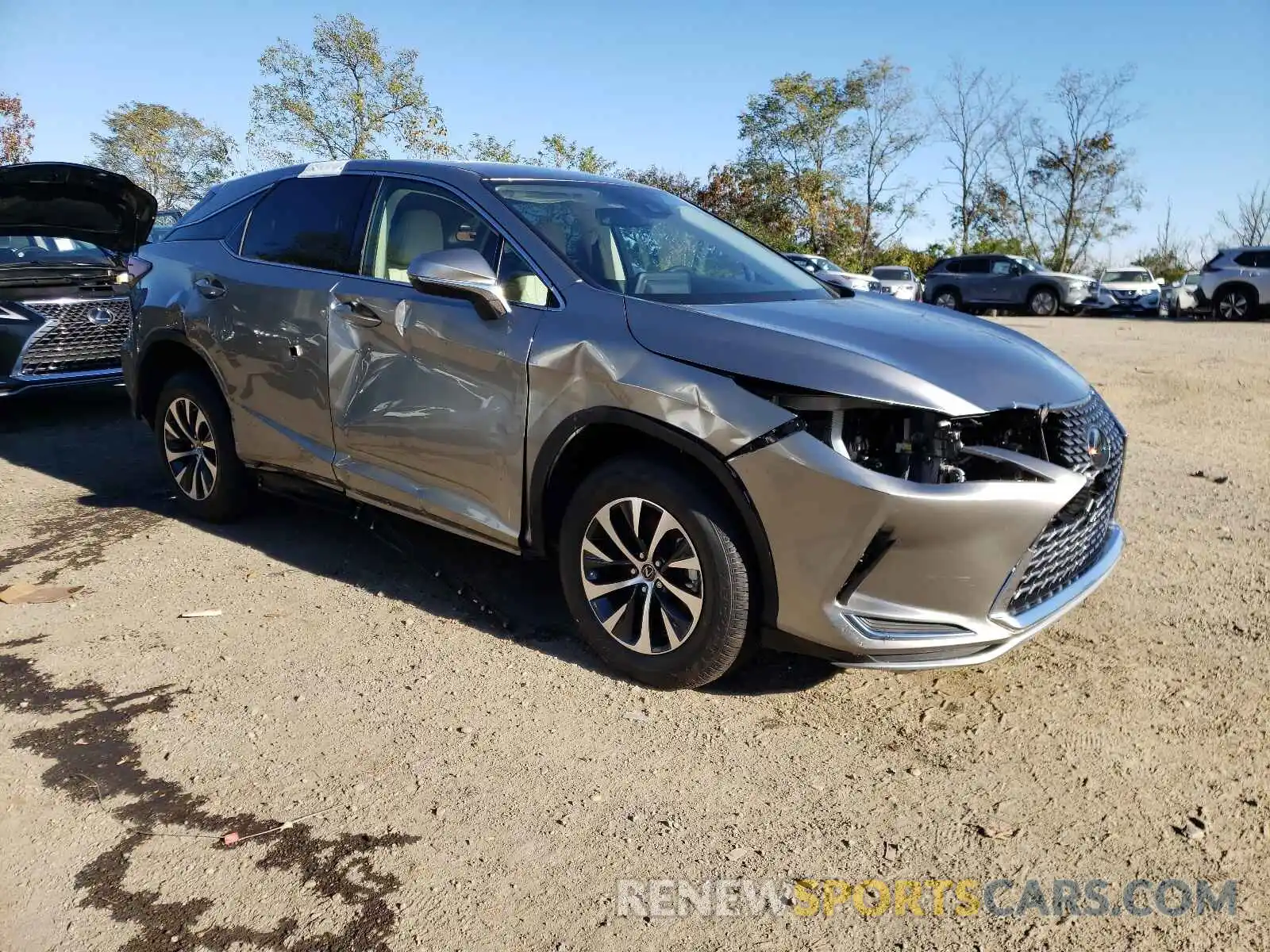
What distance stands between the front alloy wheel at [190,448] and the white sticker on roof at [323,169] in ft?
4.24

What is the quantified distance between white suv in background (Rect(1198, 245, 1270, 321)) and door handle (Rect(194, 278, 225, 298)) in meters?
25.3

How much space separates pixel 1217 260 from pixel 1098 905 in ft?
87.0

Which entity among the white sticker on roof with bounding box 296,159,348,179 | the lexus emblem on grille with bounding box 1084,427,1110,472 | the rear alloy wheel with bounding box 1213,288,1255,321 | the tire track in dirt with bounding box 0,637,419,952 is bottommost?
the tire track in dirt with bounding box 0,637,419,952

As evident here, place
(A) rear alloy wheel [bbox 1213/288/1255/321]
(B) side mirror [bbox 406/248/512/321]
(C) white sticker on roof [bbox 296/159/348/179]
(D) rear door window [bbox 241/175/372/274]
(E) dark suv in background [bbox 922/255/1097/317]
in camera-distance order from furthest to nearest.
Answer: (E) dark suv in background [bbox 922/255/1097/317], (A) rear alloy wheel [bbox 1213/288/1255/321], (C) white sticker on roof [bbox 296/159/348/179], (D) rear door window [bbox 241/175/372/274], (B) side mirror [bbox 406/248/512/321]

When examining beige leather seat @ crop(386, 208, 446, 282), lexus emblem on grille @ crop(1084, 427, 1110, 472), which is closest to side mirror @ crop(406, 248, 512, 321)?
beige leather seat @ crop(386, 208, 446, 282)

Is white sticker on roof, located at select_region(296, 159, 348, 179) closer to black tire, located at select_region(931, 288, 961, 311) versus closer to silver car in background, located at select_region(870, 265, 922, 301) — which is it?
black tire, located at select_region(931, 288, 961, 311)

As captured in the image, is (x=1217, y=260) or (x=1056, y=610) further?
(x=1217, y=260)

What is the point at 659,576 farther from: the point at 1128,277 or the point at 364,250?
the point at 1128,277

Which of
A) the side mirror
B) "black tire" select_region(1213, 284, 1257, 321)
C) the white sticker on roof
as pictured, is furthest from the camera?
"black tire" select_region(1213, 284, 1257, 321)

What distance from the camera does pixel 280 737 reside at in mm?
3139

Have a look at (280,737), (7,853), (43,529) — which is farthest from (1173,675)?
(43,529)

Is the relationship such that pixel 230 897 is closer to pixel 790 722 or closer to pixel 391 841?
pixel 391 841

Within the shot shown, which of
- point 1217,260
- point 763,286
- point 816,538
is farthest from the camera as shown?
point 1217,260

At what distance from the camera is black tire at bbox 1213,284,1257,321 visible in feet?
78.4
